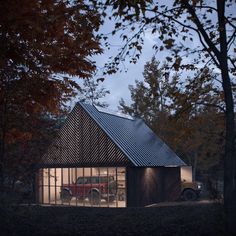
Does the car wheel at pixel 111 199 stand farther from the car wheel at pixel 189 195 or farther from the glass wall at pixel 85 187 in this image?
the car wheel at pixel 189 195

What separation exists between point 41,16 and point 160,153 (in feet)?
81.6

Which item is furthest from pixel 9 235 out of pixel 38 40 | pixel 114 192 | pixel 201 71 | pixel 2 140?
pixel 114 192

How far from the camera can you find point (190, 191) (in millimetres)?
35844

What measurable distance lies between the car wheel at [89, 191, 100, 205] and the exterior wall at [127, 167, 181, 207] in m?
2.67

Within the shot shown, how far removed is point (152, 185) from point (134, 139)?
134 inches

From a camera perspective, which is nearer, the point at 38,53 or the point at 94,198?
the point at 38,53

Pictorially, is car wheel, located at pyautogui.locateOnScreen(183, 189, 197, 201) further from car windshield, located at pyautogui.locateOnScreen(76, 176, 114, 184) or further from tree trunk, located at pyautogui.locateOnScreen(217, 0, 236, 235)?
tree trunk, located at pyautogui.locateOnScreen(217, 0, 236, 235)

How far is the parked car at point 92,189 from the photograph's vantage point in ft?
98.0

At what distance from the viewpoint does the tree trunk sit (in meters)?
11.1

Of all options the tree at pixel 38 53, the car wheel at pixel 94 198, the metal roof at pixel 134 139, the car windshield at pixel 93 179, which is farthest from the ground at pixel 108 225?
the car wheel at pixel 94 198

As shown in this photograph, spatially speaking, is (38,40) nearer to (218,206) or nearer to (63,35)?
(63,35)

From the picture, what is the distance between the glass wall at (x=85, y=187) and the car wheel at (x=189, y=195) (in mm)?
8036

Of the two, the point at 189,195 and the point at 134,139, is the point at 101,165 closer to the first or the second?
the point at 134,139

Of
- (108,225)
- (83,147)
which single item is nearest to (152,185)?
(83,147)
